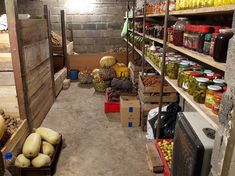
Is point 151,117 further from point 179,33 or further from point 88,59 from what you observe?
point 88,59

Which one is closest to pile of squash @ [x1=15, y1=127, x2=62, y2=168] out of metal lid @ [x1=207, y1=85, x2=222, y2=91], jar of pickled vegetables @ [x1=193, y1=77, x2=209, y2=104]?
jar of pickled vegetables @ [x1=193, y1=77, x2=209, y2=104]

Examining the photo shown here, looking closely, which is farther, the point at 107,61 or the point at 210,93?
the point at 107,61

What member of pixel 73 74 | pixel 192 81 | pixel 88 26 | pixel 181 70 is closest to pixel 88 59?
pixel 73 74

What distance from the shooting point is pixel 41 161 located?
2.22 m

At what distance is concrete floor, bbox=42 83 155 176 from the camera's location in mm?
2357

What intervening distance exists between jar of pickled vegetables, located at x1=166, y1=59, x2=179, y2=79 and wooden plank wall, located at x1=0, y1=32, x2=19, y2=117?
178cm

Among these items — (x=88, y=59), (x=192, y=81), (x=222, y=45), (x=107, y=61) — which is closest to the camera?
(x=222, y=45)

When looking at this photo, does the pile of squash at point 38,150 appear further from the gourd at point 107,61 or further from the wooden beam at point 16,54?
the gourd at point 107,61

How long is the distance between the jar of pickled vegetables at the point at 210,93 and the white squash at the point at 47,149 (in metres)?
1.72

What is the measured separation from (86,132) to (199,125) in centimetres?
189

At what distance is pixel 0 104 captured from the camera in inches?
105

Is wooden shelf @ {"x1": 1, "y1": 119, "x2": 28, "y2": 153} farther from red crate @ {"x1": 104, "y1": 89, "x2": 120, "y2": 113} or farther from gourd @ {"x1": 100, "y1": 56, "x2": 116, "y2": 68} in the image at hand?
gourd @ {"x1": 100, "y1": 56, "x2": 116, "y2": 68}

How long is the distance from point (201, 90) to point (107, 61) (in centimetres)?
410

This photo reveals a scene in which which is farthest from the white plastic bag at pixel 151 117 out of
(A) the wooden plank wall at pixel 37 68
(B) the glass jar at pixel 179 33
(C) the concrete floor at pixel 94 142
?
(A) the wooden plank wall at pixel 37 68
